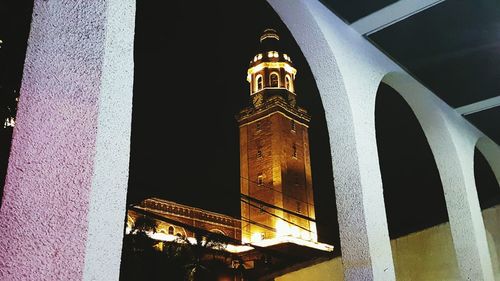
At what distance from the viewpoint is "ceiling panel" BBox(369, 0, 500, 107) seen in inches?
121

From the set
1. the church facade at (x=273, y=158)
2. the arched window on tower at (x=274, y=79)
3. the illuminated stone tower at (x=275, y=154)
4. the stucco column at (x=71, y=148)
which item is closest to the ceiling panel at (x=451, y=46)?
the stucco column at (x=71, y=148)

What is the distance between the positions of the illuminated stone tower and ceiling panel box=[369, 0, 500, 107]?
2741 cm

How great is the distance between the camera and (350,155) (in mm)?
2768

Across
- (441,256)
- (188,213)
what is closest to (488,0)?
(441,256)

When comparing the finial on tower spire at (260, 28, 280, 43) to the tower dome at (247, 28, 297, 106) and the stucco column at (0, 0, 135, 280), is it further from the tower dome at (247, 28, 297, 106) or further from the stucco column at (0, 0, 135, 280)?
the stucco column at (0, 0, 135, 280)

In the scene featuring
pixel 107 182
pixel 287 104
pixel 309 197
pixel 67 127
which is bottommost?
pixel 107 182

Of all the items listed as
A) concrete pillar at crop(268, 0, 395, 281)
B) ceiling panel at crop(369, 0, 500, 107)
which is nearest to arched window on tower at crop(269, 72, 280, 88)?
ceiling panel at crop(369, 0, 500, 107)

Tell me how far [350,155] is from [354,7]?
3.29 ft

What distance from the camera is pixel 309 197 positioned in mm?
33906

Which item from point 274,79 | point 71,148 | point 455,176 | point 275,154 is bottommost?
point 71,148

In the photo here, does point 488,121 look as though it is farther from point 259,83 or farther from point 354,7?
point 259,83

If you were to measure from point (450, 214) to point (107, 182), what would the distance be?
361 centimetres

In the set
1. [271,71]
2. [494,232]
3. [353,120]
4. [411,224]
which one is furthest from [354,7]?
[271,71]

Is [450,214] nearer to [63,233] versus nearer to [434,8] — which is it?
[434,8]
